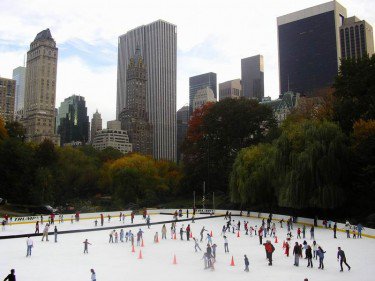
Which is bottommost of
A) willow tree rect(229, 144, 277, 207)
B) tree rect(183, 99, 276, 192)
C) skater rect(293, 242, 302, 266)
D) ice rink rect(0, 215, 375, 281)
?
ice rink rect(0, 215, 375, 281)

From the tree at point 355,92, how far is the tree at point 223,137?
720 inches

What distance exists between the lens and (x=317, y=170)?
126 ft

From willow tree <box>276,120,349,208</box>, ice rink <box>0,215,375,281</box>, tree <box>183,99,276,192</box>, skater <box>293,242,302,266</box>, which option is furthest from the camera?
tree <box>183,99,276,192</box>

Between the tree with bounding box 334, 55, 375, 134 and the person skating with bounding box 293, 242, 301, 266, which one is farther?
the tree with bounding box 334, 55, 375, 134

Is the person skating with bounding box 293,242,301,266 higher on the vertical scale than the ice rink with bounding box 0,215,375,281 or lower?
higher

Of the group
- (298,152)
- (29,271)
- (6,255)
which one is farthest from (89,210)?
(29,271)

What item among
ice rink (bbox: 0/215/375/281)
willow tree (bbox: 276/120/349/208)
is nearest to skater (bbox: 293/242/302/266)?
ice rink (bbox: 0/215/375/281)

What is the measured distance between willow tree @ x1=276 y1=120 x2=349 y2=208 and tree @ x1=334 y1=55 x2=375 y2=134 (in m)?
4.70

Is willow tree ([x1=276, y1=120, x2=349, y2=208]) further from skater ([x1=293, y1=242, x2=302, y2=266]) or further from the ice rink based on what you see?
skater ([x1=293, y1=242, x2=302, y2=266])

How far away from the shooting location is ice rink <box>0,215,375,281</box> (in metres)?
17.4

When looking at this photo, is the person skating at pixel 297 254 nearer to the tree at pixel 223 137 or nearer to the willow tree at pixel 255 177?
the willow tree at pixel 255 177

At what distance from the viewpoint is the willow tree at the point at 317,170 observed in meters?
A: 37.3

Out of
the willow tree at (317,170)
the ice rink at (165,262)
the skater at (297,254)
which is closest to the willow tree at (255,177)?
the willow tree at (317,170)

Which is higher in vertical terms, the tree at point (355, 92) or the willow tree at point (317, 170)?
the tree at point (355, 92)
